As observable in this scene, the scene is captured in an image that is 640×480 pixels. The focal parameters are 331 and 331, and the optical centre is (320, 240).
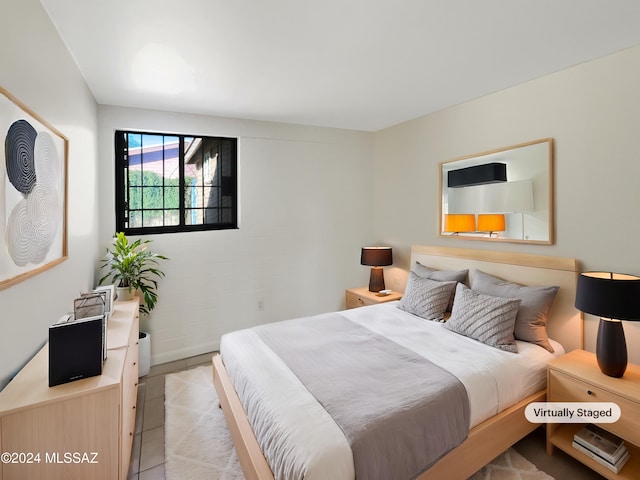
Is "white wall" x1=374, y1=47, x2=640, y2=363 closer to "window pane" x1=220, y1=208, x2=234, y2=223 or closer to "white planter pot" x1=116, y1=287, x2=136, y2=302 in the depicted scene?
"window pane" x1=220, y1=208, x2=234, y2=223

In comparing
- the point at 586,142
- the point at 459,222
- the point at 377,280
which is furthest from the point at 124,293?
the point at 586,142

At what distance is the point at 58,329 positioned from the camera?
Result: 57.0 inches

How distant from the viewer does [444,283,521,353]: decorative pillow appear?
2.35 meters

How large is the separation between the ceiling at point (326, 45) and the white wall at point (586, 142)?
15 cm

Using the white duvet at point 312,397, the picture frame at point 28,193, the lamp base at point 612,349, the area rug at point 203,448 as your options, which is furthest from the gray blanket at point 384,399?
the picture frame at point 28,193

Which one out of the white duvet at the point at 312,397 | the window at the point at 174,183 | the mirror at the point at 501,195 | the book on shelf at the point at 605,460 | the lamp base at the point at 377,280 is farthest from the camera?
the lamp base at the point at 377,280

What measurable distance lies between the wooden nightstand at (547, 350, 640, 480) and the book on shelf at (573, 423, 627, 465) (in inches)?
2.3

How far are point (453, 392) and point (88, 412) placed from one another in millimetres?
1778

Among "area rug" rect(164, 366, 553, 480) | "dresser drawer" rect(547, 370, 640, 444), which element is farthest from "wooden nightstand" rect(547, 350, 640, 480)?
"area rug" rect(164, 366, 553, 480)

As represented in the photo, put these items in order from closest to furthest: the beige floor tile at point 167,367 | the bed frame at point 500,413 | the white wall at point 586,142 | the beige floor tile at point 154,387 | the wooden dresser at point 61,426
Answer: the wooden dresser at point 61,426 → the bed frame at point 500,413 → the white wall at point 586,142 → the beige floor tile at point 154,387 → the beige floor tile at point 167,367

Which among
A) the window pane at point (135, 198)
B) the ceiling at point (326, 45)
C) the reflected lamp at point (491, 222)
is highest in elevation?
the ceiling at point (326, 45)

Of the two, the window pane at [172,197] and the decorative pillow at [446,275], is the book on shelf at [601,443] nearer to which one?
the decorative pillow at [446,275]

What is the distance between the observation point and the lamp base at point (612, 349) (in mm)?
1947

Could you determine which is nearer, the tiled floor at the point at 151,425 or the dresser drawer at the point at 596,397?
the dresser drawer at the point at 596,397
